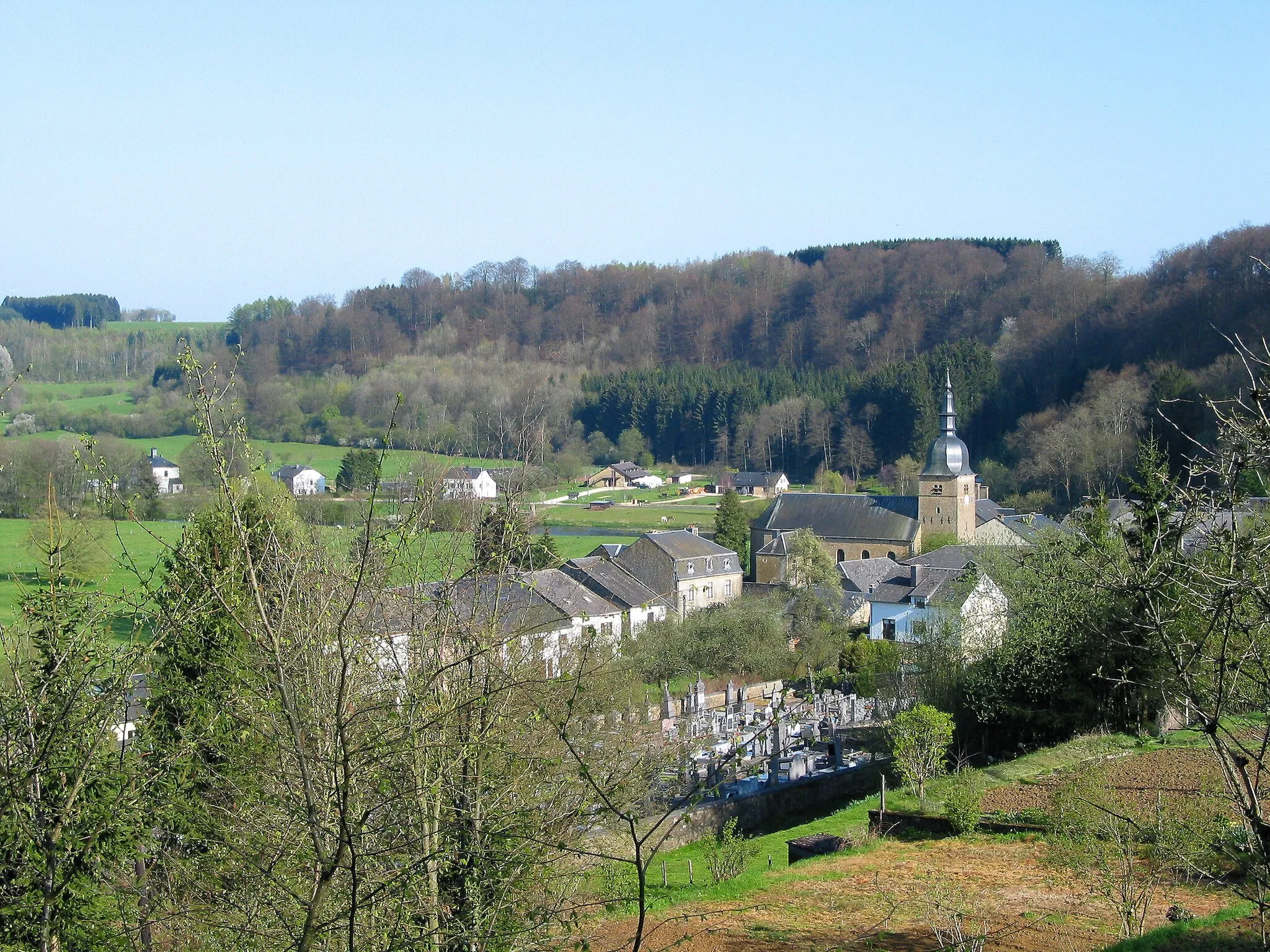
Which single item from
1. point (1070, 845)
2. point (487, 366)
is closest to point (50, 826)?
point (1070, 845)

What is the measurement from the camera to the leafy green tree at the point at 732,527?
51.2 m

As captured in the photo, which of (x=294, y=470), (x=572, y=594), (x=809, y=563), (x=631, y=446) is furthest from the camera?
(x=631, y=446)

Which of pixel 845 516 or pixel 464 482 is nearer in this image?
pixel 464 482

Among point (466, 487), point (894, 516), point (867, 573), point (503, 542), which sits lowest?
point (867, 573)

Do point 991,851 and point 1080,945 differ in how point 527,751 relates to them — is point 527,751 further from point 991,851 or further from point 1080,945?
point 991,851

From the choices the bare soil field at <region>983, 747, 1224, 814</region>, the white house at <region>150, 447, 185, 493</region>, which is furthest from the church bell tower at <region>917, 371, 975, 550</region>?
the bare soil field at <region>983, 747, 1224, 814</region>

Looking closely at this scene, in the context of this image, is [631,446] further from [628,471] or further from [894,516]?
[894,516]

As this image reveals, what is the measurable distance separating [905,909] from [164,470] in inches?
1497

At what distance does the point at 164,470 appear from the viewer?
43.8m

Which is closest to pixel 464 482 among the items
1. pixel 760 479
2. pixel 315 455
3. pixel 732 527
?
pixel 315 455

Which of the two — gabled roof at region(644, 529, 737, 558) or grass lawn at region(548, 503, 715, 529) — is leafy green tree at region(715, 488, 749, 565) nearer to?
grass lawn at region(548, 503, 715, 529)

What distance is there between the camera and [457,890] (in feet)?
21.5

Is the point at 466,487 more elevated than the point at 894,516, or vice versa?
the point at 466,487

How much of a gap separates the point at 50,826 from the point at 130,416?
195 ft
